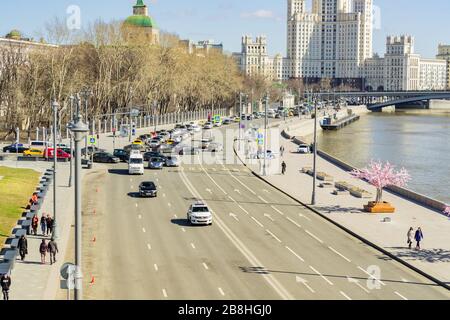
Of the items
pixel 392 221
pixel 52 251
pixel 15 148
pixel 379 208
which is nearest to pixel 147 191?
pixel 379 208

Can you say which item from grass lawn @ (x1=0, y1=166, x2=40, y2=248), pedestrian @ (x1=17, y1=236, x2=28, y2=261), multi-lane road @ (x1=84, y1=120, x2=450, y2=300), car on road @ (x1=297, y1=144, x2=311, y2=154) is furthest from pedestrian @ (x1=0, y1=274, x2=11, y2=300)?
car on road @ (x1=297, y1=144, x2=311, y2=154)

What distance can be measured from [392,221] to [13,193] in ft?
82.6

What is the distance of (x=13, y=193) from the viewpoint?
5091 centimetres

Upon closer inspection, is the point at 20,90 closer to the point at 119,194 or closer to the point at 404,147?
the point at 119,194

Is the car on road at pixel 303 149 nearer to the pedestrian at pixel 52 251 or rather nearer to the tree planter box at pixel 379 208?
the tree planter box at pixel 379 208

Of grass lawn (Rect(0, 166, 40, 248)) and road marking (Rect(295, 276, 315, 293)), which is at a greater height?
grass lawn (Rect(0, 166, 40, 248))

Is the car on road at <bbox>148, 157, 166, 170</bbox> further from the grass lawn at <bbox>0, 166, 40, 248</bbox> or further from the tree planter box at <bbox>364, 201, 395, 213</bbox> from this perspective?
the tree planter box at <bbox>364, 201, 395, 213</bbox>

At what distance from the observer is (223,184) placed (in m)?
62.3

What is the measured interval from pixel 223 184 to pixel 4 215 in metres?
22.7

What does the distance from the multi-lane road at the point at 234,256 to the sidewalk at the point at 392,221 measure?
1142 millimetres

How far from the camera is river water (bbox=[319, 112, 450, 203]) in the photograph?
8075cm

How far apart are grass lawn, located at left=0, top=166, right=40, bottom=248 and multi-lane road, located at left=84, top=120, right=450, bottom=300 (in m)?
4.53

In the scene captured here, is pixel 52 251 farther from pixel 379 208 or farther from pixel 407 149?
pixel 407 149
